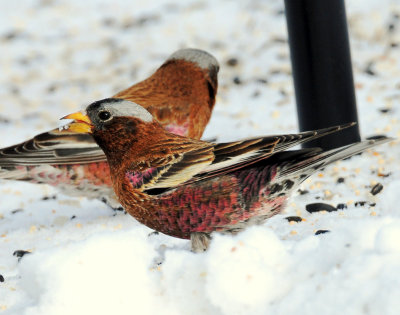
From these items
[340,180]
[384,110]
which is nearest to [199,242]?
[340,180]

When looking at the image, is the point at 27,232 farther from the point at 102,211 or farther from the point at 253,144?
the point at 253,144

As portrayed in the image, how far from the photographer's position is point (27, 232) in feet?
15.9

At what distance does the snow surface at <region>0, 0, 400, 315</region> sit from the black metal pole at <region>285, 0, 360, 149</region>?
1.04 feet

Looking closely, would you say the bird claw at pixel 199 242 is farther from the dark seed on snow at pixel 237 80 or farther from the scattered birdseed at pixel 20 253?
the dark seed on snow at pixel 237 80

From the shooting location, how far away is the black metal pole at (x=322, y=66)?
5.26 m

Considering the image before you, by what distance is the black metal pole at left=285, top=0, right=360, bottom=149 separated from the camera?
5.26 metres

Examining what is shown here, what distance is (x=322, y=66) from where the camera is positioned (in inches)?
210

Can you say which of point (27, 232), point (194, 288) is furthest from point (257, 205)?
point (27, 232)

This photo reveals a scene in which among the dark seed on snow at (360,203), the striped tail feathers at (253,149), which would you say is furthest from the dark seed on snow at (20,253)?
the dark seed on snow at (360,203)

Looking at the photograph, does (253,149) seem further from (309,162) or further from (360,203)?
(360,203)

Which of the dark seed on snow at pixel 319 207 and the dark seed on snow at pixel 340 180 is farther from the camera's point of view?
the dark seed on snow at pixel 340 180

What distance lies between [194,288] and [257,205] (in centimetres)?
77

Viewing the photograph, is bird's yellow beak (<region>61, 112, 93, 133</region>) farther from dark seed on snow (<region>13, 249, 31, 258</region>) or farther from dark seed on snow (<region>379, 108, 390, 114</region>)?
dark seed on snow (<region>379, 108, 390, 114</region>)

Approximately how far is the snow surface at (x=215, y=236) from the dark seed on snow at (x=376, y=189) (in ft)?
0.17
